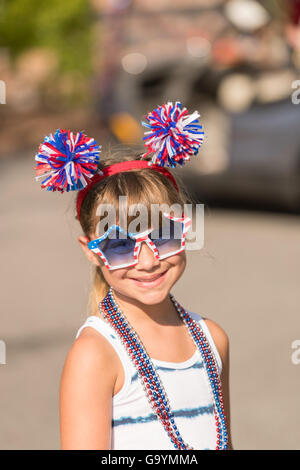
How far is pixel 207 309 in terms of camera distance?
6277 millimetres

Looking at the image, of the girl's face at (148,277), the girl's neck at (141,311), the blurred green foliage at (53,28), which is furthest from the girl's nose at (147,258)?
the blurred green foliage at (53,28)

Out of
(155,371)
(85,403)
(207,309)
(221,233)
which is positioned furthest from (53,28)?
(85,403)

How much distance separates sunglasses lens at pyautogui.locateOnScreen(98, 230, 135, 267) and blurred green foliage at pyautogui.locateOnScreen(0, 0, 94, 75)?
640 inches

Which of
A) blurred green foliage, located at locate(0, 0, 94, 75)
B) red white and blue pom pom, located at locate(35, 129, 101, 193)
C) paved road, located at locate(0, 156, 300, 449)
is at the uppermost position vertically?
blurred green foliage, located at locate(0, 0, 94, 75)

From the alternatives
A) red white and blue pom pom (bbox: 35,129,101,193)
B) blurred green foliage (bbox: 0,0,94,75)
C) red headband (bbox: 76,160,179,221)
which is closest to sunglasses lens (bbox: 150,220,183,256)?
red headband (bbox: 76,160,179,221)

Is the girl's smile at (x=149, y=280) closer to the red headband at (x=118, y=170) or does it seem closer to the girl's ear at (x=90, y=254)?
the girl's ear at (x=90, y=254)

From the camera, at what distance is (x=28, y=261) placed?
802cm

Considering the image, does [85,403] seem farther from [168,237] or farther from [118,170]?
[118,170]

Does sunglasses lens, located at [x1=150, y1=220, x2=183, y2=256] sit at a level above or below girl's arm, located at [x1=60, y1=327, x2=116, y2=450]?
above

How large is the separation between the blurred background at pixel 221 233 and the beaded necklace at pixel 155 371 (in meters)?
0.28

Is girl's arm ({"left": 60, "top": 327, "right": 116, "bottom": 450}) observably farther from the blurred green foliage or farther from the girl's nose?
the blurred green foliage

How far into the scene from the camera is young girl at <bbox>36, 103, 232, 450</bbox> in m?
2.19

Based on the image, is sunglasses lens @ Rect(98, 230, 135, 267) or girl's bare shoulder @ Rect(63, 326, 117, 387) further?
sunglasses lens @ Rect(98, 230, 135, 267)

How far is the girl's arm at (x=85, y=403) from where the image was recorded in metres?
2.14
